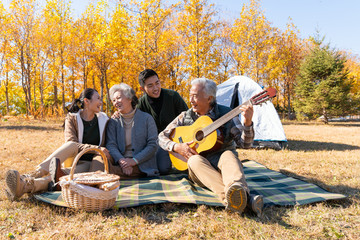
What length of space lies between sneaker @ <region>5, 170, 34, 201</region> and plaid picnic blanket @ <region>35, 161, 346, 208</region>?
0.15m

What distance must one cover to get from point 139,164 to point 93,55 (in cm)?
1252

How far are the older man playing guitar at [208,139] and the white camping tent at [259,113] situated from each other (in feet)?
11.8

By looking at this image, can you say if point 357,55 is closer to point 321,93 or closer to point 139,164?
point 321,93

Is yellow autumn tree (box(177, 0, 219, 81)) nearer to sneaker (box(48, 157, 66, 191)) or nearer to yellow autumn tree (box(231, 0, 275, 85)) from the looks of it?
yellow autumn tree (box(231, 0, 275, 85))

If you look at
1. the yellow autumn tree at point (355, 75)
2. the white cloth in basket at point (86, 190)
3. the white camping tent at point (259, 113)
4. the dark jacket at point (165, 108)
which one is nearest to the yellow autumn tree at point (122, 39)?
the white camping tent at point (259, 113)

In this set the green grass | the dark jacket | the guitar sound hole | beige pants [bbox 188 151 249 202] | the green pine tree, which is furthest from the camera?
the green pine tree

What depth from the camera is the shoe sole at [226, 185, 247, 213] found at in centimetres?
227

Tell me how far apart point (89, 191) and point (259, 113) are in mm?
5777

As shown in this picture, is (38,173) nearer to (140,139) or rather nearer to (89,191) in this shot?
(89,191)

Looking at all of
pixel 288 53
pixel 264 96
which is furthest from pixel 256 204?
pixel 288 53

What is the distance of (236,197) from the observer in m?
2.28

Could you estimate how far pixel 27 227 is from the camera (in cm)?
223

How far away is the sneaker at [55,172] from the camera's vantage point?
2.85m

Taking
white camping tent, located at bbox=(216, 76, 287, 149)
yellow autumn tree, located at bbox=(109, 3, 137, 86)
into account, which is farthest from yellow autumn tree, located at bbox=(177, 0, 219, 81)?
white camping tent, located at bbox=(216, 76, 287, 149)
